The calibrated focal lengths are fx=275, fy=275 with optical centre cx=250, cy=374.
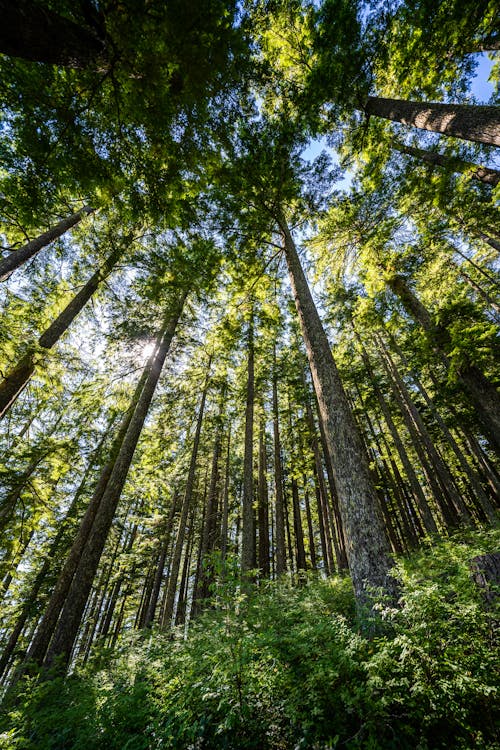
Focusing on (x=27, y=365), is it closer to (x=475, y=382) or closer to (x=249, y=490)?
(x=249, y=490)

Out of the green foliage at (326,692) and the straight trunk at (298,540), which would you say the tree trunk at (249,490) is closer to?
the green foliage at (326,692)

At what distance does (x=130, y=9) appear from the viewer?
369 cm

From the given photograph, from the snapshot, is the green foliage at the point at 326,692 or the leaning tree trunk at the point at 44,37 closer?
the green foliage at the point at 326,692

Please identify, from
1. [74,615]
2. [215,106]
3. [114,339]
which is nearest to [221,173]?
[215,106]

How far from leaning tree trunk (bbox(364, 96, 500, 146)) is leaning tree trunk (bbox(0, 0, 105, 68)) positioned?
7.08 m

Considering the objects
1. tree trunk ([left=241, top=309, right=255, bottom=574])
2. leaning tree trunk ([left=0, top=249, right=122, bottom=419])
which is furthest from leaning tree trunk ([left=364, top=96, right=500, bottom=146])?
leaning tree trunk ([left=0, top=249, right=122, bottom=419])

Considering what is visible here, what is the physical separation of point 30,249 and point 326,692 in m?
12.1

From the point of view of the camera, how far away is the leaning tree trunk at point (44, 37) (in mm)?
3664

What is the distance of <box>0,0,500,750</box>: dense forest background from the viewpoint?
2.90 metres

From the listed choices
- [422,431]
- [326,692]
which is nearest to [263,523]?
[422,431]

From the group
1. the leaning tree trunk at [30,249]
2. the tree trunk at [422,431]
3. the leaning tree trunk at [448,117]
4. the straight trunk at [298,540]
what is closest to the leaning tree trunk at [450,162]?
the leaning tree trunk at [448,117]

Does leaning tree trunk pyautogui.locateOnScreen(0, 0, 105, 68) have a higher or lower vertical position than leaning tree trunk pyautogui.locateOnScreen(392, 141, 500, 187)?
lower

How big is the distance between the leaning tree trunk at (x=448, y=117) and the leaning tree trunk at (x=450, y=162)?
465 millimetres

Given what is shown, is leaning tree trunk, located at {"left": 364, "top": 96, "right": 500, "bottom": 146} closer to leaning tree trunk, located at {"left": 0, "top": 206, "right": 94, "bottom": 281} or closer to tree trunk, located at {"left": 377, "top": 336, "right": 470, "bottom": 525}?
leaning tree trunk, located at {"left": 0, "top": 206, "right": 94, "bottom": 281}
